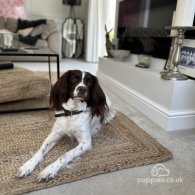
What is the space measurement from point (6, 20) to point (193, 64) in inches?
171

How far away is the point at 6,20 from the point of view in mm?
4887

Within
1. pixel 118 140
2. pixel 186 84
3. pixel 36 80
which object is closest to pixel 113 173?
pixel 118 140

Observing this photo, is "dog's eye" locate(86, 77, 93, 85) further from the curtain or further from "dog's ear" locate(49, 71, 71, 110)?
the curtain

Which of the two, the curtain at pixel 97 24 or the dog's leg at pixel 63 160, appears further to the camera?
the curtain at pixel 97 24

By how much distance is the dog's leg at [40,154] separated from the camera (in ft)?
3.70

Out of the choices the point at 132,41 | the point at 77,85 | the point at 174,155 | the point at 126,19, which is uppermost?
the point at 126,19

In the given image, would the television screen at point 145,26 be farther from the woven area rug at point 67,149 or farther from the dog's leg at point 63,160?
the dog's leg at point 63,160

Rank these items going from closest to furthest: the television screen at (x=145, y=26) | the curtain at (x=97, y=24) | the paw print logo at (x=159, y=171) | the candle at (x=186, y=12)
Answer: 1. the paw print logo at (x=159, y=171)
2. the candle at (x=186, y=12)
3. the television screen at (x=145, y=26)
4. the curtain at (x=97, y=24)

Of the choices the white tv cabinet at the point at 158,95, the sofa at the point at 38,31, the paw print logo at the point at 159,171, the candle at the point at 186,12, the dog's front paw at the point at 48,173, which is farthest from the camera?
the sofa at the point at 38,31

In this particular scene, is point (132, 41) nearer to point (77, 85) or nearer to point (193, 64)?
point (193, 64)

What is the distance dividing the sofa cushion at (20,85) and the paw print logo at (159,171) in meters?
1.19

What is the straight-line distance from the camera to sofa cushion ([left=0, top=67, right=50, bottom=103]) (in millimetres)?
1846

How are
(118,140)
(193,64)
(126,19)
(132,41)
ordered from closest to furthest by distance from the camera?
(118,140), (193,64), (132,41), (126,19)

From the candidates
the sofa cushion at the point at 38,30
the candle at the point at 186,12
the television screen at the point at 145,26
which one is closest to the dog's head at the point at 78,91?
the candle at the point at 186,12
